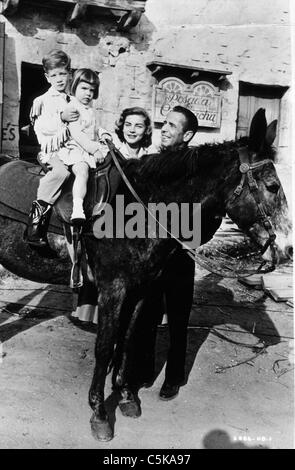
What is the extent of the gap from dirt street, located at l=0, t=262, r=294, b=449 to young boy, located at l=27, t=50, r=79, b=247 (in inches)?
51.4

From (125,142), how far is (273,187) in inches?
58.4

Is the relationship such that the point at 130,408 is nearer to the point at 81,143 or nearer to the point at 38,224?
the point at 38,224

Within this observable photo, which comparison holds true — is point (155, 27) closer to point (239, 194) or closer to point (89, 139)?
point (89, 139)

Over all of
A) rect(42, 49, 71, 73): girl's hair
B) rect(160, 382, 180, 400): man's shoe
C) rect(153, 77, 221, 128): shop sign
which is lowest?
rect(160, 382, 180, 400): man's shoe

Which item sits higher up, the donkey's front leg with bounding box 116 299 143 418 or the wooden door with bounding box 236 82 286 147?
the wooden door with bounding box 236 82 286 147

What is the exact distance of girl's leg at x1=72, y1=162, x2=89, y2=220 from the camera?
327 centimetres

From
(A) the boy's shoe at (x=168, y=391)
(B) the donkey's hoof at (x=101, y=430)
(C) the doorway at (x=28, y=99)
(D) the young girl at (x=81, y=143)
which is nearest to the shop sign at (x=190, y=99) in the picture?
(C) the doorway at (x=28, y=99)

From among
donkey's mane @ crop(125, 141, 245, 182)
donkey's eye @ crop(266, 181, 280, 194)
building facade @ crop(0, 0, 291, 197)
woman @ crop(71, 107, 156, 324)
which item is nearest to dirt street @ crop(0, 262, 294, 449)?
woman @ crop(71, 107, 156, 324)

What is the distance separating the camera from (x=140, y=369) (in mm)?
4082

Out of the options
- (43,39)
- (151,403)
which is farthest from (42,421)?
(43,39)

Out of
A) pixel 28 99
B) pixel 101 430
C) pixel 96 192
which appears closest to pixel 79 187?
pixel 96 192

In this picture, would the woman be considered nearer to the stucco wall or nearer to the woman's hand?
the woman's hand

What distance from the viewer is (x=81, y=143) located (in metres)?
3.56

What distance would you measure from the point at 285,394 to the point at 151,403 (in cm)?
123
